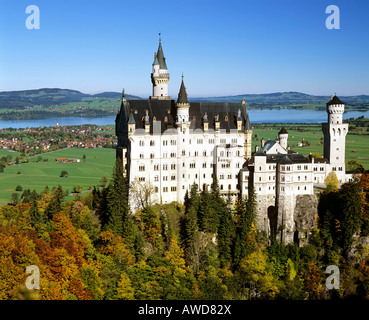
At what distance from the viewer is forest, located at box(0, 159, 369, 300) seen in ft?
171

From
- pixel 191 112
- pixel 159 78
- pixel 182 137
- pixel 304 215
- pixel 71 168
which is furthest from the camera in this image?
pixel 71 168

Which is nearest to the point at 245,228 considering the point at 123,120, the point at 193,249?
the point at 193,249

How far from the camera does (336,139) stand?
6581 cm

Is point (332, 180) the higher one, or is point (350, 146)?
point (332, 180)

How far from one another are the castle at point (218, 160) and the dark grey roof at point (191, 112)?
0.13 meters

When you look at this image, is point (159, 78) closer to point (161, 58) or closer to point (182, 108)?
point (161, 58)

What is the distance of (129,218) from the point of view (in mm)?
58250

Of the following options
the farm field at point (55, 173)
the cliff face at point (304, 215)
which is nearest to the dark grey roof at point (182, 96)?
the cliff face at point (304, 215)

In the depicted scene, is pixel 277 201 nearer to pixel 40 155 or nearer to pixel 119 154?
pixel 119 154

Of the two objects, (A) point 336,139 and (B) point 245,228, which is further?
(A) point 336,139

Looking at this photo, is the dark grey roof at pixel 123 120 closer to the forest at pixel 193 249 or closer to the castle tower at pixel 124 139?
the castle tower at pixel 124 139

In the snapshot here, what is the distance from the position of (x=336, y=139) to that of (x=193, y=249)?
84.9 ft

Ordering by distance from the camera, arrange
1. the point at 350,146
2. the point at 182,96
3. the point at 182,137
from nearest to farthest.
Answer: the point at 182,96 < the point at 182,137 < the point at 350,146
